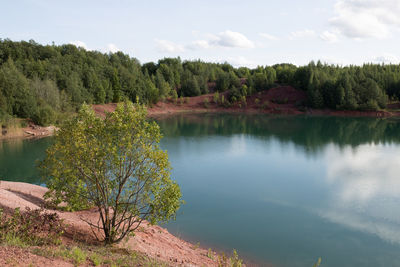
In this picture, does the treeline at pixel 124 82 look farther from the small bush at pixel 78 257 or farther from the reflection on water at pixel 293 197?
the small bush at pixel 78 257

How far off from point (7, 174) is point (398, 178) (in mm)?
27895

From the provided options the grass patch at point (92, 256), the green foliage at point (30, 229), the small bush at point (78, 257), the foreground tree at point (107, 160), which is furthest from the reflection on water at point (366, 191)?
the green foliage at point (30, 229)

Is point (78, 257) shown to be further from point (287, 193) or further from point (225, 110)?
point (225, 110)

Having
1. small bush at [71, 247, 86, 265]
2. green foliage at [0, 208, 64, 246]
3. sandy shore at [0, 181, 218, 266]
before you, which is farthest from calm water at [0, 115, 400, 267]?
small bush at [71, 247, 86, 265]

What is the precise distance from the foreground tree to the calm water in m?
Result: 4.71

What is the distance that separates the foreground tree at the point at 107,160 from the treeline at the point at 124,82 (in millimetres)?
31675

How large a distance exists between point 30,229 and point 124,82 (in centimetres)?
6093

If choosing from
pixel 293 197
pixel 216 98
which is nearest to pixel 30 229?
pixel 293 197

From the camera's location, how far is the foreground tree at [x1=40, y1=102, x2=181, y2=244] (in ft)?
33.4

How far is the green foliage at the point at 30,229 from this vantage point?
8.51 m

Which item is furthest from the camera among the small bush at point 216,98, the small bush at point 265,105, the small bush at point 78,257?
the small bush at point 216,98

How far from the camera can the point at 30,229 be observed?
928 cm

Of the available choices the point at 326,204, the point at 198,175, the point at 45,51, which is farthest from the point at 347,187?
the point at 45,51

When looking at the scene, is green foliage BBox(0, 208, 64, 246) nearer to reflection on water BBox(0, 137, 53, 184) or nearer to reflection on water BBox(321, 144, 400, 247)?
reflection on water BBox(0, 137, 53, 184)
